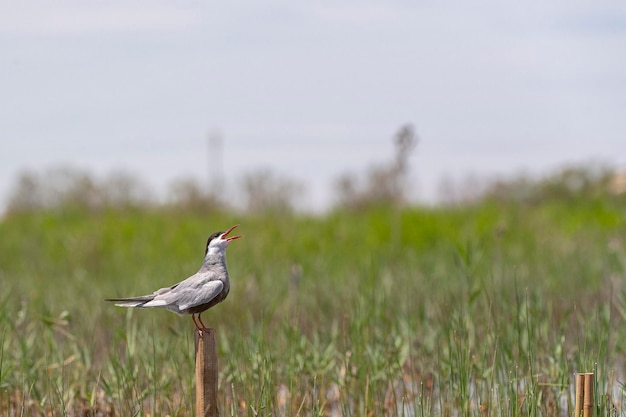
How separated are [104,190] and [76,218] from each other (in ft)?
9.24

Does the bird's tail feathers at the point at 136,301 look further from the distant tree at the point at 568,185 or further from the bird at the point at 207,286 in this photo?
the distant tree at the point at 568,185

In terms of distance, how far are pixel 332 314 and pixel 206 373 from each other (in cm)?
378

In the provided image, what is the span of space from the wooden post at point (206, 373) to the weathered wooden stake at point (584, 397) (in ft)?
4.86

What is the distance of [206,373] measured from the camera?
3.72 meters

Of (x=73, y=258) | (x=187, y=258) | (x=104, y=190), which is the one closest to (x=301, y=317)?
(x=187, y=258)

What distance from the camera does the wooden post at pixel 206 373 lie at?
369 centimetres

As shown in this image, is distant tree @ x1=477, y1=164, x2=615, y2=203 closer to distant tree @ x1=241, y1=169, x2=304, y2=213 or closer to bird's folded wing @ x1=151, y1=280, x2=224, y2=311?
distant tree @ x1=241, y1=169, x2=304, y2=213

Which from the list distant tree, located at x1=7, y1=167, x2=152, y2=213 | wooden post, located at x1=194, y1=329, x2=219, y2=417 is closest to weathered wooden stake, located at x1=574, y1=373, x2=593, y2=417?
wooden post, located at x1=194, y1=329, x2=219, y2=417

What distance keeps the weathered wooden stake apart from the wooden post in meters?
1.48

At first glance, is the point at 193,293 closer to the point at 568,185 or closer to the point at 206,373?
the point at 206,373

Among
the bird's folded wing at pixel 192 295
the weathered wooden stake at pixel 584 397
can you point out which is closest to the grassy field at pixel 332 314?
the weathered wooden stake at pixel 584 397

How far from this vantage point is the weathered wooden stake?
12.1ft

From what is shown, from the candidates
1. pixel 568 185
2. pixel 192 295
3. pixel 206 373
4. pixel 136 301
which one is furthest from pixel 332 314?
pixel 568 185

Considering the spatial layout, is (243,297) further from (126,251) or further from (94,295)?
(126,251)
